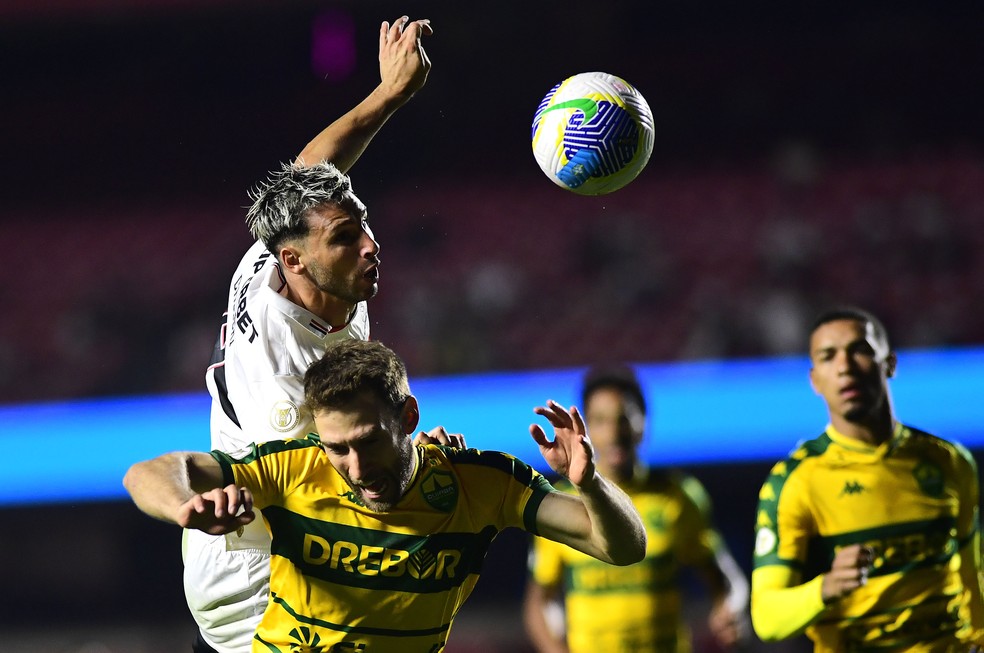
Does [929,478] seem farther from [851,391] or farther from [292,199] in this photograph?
[292,199]

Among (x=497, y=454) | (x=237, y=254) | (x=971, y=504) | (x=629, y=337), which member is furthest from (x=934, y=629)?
(x=237, y=254)

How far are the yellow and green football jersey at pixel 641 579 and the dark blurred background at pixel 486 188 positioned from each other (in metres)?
5.66

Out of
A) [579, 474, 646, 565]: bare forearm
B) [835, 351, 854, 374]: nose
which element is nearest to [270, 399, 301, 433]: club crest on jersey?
[579, 474, 646, 565]: bare forearm

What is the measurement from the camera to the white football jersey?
3.79 m

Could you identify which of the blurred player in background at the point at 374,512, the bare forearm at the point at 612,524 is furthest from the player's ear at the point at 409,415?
the bare forearm at the point at 612,524

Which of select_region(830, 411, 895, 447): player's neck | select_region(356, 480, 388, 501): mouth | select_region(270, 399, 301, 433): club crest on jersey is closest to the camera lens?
select_region(356, 480, 388, 501): mouth

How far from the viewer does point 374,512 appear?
3236 millimetres

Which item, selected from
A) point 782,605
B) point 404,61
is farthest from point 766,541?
point 404,61

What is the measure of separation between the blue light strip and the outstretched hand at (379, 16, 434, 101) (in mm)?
5350

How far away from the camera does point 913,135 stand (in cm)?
1400

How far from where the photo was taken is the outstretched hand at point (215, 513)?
2.73 meters

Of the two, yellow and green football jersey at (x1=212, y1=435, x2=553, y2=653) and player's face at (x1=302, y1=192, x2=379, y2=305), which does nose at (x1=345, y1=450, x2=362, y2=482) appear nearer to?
yellow and green football jersey at (x1=212, y1=435, x2=553, y2=653)

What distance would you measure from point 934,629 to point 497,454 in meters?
1.86

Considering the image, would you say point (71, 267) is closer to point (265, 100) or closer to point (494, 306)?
point (265, 100)
